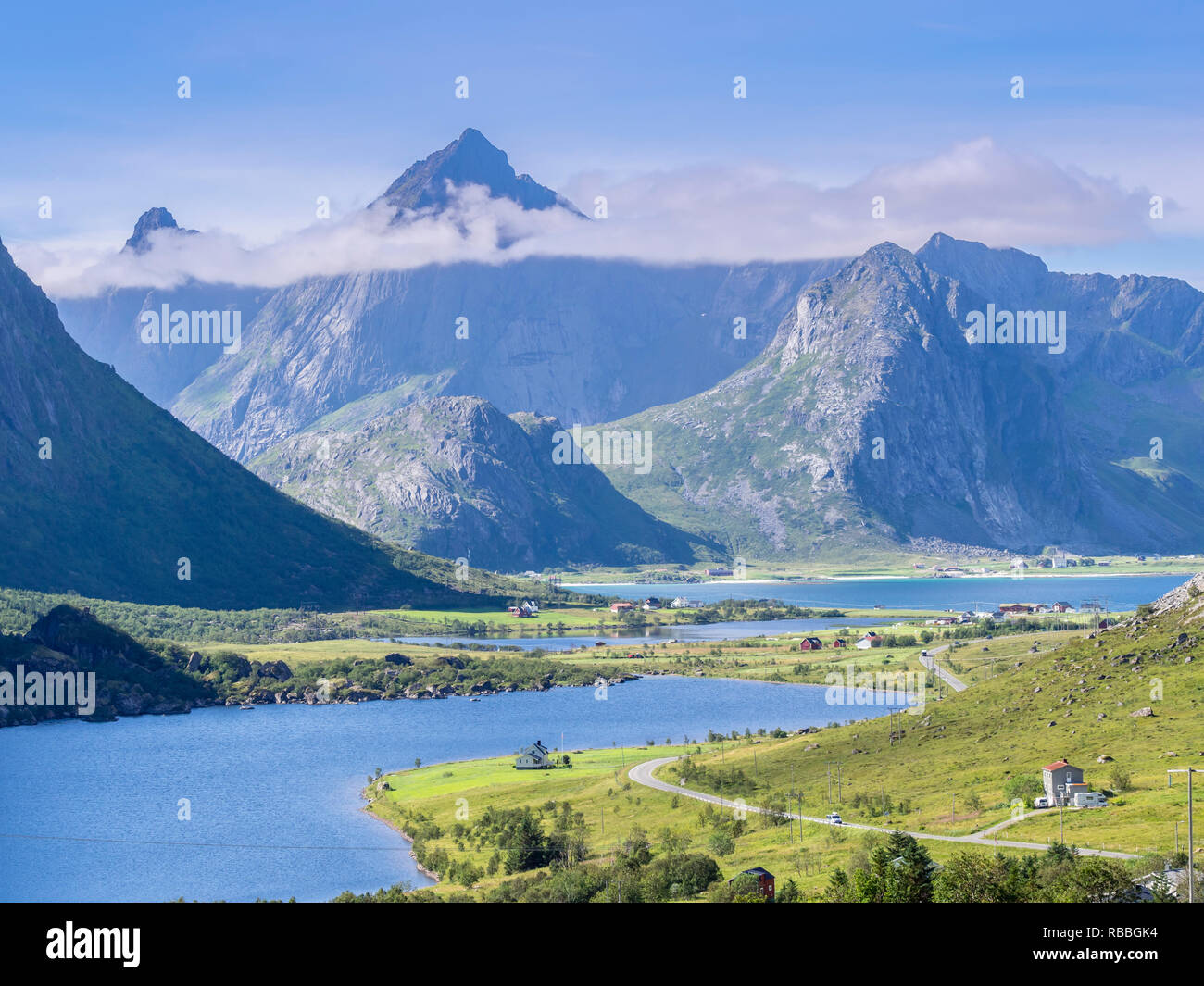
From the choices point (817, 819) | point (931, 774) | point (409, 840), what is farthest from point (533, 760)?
point (817, 819)

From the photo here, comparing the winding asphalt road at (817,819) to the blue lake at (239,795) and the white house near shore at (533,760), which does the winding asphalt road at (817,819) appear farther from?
the white house near shore at (533,760)

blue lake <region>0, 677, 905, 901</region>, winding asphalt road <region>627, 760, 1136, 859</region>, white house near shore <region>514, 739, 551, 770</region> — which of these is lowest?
blue lake <region>0, 677, 905, 901</region>

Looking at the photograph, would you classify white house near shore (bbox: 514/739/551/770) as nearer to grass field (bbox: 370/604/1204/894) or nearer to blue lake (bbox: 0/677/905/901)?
grass field (bbox: 370/604/1204/894)

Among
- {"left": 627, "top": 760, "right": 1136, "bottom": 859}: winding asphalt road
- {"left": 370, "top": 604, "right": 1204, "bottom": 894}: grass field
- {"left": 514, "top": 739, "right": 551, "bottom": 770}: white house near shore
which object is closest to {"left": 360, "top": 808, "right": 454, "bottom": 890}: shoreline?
{"left": 370, "top": 604, "right": 1204, "bottom": 894}: grass field
